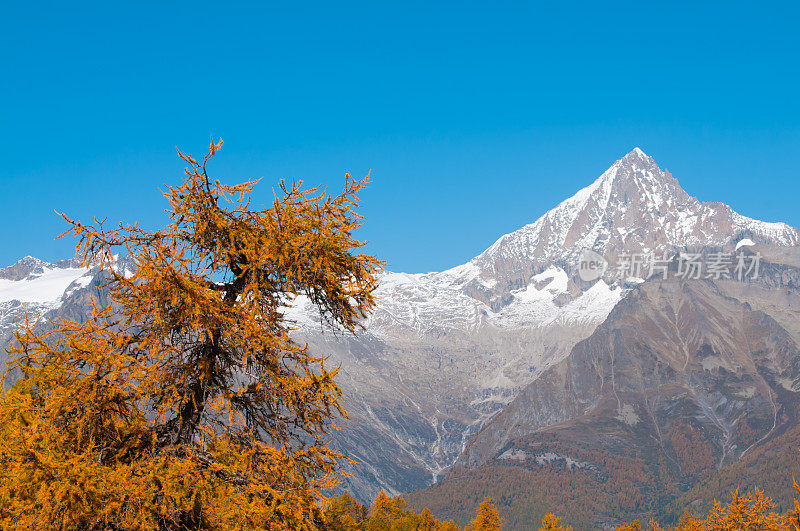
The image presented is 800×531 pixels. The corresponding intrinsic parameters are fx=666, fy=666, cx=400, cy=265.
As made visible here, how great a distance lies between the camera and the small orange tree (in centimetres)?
852

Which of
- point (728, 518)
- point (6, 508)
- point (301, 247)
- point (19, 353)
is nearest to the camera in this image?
point (6, 508)

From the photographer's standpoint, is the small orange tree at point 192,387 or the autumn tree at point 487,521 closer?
the small orange tree at point 192,387

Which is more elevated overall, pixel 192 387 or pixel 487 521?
pixel 192 387

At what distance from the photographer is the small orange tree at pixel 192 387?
852 cm

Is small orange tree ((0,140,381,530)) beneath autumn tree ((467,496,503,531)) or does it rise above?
above

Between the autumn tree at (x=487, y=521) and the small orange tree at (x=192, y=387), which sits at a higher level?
the small orange tree at (x=192, y=387)

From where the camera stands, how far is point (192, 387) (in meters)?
9.65

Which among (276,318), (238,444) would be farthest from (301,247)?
(238,444)

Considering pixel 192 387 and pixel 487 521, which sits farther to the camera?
pixel 487 521

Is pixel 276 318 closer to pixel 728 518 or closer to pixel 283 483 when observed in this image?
pixel 283 483

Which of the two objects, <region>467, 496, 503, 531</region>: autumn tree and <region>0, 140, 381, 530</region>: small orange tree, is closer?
<region>0, 140, 381, 530</region>: small orange tree

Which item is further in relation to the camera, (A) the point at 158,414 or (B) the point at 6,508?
(A) the point at 158,414

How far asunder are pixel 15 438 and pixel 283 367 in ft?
11.8

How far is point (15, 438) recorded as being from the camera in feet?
28.0
